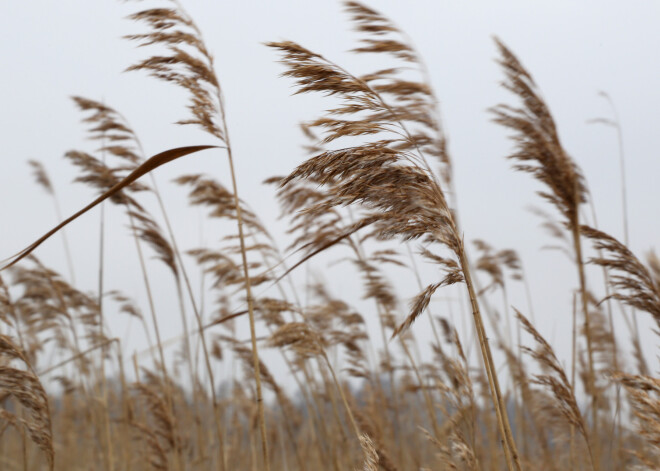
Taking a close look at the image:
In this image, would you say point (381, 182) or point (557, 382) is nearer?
point (381, 182)

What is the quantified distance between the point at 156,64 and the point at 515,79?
1.58m

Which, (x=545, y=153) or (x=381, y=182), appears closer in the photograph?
(x=381, y=182)

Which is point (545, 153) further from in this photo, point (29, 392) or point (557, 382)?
point (29, 392)

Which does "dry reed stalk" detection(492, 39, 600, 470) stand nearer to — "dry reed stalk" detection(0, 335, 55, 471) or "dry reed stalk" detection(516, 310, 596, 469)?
"dry reed stalk" detection(516, 310, 596, 469)

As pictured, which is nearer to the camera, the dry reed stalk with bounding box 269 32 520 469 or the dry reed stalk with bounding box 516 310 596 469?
the dry reed stalk with bounding box 269 32 520 469

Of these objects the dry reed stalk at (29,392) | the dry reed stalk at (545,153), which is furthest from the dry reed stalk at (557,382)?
the dry reed stalk at (29,392)

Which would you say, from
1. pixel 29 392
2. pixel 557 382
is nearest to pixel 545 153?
pixel 557 382

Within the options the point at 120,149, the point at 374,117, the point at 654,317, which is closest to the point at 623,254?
the point at 654,317

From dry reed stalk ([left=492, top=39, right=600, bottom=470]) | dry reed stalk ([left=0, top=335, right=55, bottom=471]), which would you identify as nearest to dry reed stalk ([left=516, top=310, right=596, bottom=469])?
dry reed stalk ([left=492, top=39, right=600, bottom=470])

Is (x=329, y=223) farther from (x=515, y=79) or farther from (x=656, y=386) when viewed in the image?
(x=656, y=386)

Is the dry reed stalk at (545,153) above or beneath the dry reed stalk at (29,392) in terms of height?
above

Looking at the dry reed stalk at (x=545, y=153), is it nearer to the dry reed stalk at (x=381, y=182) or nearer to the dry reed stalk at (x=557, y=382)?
the dry reed stalk at (x=557, y=382)

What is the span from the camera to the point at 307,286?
5.79 m

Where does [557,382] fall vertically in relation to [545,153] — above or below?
below
